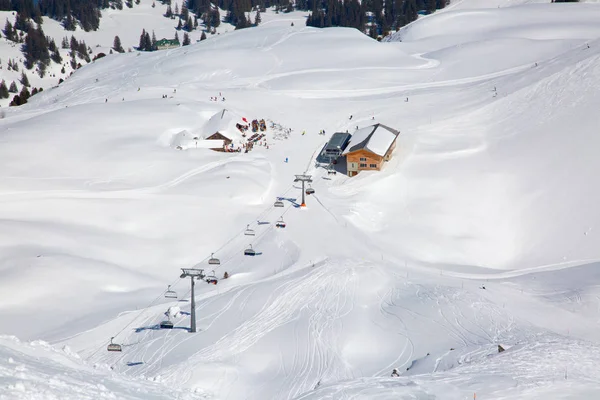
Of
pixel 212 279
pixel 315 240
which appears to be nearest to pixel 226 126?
pixel 315 240

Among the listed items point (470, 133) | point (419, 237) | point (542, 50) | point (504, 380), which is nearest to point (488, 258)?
point (419, 237)

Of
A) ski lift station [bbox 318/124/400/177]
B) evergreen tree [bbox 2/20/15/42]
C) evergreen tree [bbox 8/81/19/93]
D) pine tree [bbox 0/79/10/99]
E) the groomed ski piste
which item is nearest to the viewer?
the groomed ski piste

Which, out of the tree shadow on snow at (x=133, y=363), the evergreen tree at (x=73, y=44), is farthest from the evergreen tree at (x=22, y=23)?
the tree shadow on snow at (x=133, y=363)

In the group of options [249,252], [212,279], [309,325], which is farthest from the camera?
[249,252]

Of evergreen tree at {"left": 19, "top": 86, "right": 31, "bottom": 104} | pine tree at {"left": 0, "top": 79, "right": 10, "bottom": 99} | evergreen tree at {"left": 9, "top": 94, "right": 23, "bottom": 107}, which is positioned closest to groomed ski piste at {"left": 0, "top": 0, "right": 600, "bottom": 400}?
evergreen tree at {"left": 9, "top": 94, "right": 23, "bottom": 107}

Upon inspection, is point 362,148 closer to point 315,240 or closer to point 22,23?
point 315,240

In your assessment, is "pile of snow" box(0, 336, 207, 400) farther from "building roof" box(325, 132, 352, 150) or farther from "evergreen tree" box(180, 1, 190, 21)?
"evergreen tree" box(180, 1, 190, 21)

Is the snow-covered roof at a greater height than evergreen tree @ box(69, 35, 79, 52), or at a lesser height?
lesser
